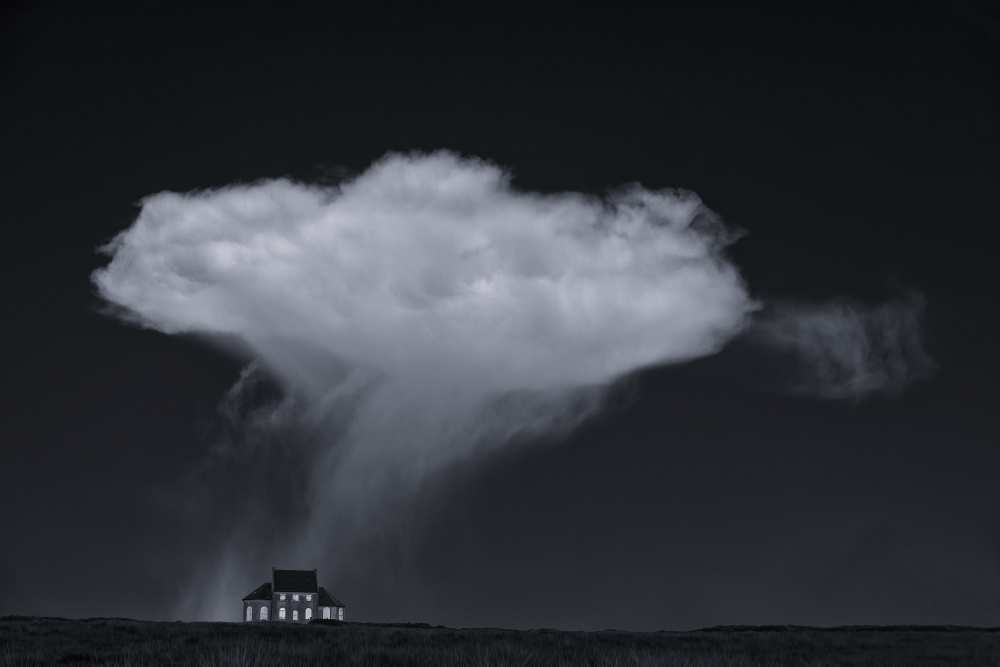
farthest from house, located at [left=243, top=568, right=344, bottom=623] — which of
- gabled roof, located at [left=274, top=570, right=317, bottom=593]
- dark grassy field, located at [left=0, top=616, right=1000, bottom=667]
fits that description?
dark grassy field, located at [left=0, top=616, right=1000, bottom=667]

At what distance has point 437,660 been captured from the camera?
19.8 meters

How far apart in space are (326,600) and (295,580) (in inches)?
179

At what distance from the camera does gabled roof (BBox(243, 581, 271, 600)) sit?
10244cm

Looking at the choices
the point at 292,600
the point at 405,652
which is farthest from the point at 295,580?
the point at 405,652

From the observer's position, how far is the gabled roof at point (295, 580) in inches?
4048

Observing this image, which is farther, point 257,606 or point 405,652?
point 257,606

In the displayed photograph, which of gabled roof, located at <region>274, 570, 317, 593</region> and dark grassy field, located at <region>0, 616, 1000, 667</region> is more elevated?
gabled roof, located at <region>274, 570, 317, 593</region>

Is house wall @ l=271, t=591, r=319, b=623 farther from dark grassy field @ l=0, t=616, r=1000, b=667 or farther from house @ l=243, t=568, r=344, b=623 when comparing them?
dark grassy field @ l=0, t=616, r=1000, b=667

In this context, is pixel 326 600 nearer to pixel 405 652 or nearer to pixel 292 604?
pixel 292 604

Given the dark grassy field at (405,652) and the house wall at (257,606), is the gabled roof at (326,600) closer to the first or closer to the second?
the house wall at (257,606)

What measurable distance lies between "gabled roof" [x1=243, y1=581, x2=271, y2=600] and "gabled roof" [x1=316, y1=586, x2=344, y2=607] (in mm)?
6107

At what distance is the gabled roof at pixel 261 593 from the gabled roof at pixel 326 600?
6107 millimetres

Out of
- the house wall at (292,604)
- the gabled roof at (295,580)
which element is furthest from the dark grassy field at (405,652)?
the gabled roof at (295,580)

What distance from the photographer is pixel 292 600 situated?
10212cm
